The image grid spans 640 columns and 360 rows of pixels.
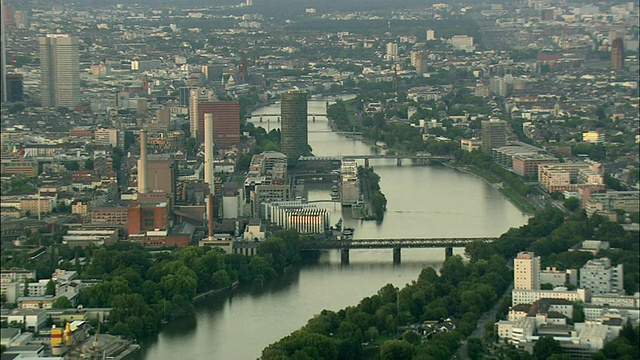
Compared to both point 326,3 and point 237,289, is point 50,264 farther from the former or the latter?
point 326,3

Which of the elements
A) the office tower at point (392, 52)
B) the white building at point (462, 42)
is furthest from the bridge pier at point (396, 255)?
the office tower at point (392, 52)

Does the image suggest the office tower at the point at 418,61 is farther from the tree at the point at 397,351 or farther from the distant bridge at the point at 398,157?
the tree at the point at 397,351

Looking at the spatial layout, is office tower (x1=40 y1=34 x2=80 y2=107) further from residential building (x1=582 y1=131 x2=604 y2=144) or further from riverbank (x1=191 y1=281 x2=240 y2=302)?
riverbank (x1=191 y1=281 x2=240 y2=302)

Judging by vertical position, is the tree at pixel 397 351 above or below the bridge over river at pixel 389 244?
below

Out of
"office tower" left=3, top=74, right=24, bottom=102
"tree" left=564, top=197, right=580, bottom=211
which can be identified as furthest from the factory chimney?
"tree" left=564, top=197, right=580, bottom=211

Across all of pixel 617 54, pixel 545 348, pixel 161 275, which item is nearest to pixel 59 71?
pixel 617 54
